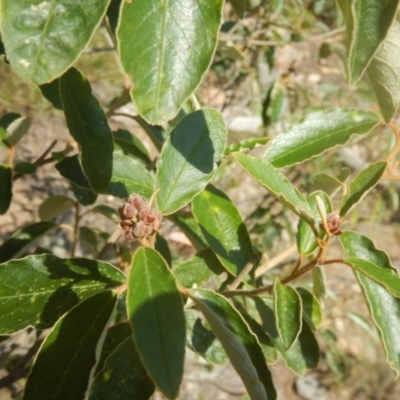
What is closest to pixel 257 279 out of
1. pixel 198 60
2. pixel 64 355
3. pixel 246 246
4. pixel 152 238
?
pixel 246 246

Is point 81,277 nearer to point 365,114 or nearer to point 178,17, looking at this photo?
point 178,17

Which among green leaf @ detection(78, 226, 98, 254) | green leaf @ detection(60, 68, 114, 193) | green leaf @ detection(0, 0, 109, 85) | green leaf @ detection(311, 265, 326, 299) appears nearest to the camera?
green leaf @ detection(0, 0, 109, 85)

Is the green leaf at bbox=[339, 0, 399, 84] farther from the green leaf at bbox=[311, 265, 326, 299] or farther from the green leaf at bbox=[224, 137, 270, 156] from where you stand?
the green leaf at bbox=[311, 265, 326, 299]

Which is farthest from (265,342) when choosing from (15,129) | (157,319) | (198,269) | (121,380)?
(15,129)

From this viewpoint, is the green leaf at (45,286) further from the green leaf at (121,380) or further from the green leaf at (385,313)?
the green leaf at (385,313)

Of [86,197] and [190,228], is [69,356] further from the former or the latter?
[86,197]

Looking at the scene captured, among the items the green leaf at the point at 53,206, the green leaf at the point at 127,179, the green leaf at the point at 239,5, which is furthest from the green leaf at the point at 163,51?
the green leaf at the point at 53,206

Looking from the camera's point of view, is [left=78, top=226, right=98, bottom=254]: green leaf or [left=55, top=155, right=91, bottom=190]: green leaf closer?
[left=55, top=155, right=91, bottom=190]: green leaf

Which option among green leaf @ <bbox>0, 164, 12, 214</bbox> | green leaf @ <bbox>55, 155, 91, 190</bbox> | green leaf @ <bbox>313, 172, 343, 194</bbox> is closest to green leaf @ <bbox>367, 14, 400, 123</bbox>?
green leaf @ <bbox>313, 172, 343, 194</bbox>
